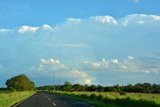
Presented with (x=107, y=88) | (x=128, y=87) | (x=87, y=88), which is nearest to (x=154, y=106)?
(x=128, y=87)

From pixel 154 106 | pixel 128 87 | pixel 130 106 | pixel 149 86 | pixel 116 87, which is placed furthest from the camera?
pixel 116 87

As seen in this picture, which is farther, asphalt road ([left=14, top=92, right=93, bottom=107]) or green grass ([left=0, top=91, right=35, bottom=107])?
green grass ([left=0, top=91, right=35, bottom=107])

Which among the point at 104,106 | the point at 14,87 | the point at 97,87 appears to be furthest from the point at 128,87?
the point at 104,106

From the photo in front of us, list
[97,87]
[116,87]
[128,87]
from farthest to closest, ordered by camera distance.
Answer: [97,87]
[116,87]
[128,87]

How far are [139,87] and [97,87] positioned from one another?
148 ft

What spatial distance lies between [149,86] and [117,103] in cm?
7415

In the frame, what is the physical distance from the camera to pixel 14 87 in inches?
7810

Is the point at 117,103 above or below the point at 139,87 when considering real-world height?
below

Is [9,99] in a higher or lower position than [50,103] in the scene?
higher

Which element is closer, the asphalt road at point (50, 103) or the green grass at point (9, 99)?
the asphalt road at point (50, 103)

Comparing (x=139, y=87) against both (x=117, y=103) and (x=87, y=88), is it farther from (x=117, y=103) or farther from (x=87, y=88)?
(x=117, y=103)

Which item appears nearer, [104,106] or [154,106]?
[154,106]

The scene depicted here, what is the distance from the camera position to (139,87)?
11775cm

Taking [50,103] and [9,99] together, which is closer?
[50,103]
